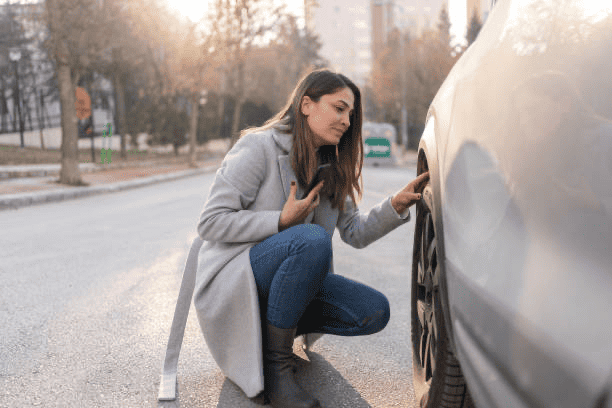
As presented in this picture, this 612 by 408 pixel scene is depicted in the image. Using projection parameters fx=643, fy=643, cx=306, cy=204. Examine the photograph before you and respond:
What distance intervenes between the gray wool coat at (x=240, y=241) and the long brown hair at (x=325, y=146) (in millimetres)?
54

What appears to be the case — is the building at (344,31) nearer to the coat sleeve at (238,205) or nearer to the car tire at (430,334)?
the coat sleeve at (238,205)

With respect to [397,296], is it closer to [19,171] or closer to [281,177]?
[281,177]

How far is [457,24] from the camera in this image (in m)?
2.27

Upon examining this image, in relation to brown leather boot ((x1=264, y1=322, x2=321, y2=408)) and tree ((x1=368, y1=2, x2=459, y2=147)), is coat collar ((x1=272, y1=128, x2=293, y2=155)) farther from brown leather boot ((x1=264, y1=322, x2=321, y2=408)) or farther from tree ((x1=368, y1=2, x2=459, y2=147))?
tree ((x1=368, y1=2, x2=459, y2=147))

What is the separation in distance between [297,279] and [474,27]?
1102mm

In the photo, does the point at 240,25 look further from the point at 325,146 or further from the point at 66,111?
the point at 325,146

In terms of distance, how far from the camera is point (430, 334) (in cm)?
218

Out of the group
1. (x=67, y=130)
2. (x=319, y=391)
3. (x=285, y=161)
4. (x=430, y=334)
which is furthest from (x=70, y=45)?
(x=430, y=334)

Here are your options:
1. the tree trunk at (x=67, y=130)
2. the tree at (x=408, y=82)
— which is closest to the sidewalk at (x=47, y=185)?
the tree trunk at (x=67, y=130)

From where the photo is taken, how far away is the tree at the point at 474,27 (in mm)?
1938

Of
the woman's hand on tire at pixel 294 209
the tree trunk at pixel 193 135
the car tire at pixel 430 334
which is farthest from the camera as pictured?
the tree trunk at pixel 193 135

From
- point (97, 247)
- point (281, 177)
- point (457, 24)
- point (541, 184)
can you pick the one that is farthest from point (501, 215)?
point (97, 247)

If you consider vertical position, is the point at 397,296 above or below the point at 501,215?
below

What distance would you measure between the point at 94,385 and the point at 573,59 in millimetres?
2365
